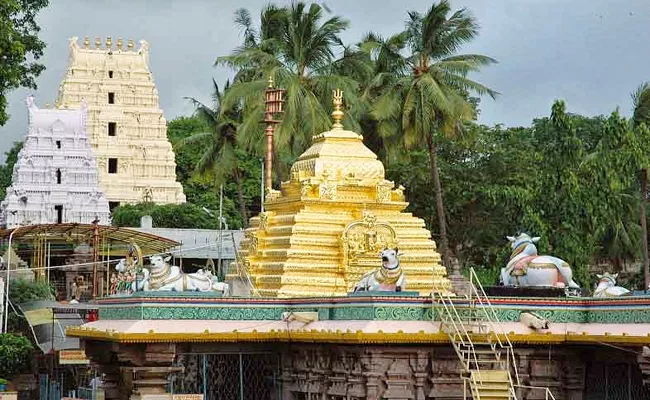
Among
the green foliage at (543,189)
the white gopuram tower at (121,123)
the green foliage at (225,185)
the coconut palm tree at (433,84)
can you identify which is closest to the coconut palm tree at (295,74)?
the coconut palm tree at (433,84)

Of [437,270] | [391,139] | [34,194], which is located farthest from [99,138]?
[437,270]

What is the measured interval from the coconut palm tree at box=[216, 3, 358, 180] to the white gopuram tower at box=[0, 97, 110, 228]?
89.7 ft

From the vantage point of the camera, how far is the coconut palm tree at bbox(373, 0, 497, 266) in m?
37.3

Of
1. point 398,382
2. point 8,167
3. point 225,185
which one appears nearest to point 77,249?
point 225,185

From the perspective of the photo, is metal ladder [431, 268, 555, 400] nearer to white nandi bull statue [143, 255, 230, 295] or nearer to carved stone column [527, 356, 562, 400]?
carved stone column [527, 356, 562, 400]

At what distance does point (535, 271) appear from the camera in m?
21.0

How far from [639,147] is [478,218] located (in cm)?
1148

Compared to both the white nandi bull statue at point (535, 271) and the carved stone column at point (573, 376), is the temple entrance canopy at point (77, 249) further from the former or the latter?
the carved stone column at point (573, 376)

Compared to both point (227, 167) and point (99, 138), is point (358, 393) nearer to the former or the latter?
point (227, 167)

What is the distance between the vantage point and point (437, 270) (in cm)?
2447

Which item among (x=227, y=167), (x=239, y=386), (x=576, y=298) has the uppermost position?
(x=227, y=167)

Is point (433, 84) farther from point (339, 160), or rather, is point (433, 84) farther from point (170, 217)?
point (170, 217)

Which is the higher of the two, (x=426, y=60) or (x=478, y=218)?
(x=426, y=60)

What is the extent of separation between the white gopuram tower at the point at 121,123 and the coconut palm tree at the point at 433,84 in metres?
36.9
